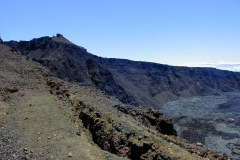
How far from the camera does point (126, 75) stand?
77250 mm

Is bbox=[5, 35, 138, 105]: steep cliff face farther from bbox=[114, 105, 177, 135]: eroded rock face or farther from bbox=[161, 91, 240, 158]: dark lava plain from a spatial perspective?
bbox=[114, 105, 177, 135]: eroded rock face

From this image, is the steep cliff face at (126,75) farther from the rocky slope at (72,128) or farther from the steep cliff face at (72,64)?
the rocky slope at (72,128)

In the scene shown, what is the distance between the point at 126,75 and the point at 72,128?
207ft

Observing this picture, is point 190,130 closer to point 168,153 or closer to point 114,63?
point 168,153

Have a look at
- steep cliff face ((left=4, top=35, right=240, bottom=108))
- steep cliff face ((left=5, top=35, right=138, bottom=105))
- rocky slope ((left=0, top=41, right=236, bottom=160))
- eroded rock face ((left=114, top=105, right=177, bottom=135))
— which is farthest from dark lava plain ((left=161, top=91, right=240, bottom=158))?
steep cliff face ((left=5, top=35, right=138, bottom=105))

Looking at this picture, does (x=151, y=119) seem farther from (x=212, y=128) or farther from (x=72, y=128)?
(x=212, y=128)

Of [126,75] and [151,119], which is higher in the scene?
[126,75]

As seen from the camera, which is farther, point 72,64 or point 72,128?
point 72,64

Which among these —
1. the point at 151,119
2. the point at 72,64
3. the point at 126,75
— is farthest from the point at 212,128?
the point at 126,75

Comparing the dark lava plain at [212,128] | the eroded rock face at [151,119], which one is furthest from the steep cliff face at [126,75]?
the eroded rock face at [151,119]

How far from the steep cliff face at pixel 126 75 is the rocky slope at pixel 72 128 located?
1583 centimetres

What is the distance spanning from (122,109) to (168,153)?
7.41 m

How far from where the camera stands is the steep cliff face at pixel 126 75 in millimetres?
45294

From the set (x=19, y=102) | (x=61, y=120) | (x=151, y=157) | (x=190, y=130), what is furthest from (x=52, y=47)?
(x=151, y=157)
